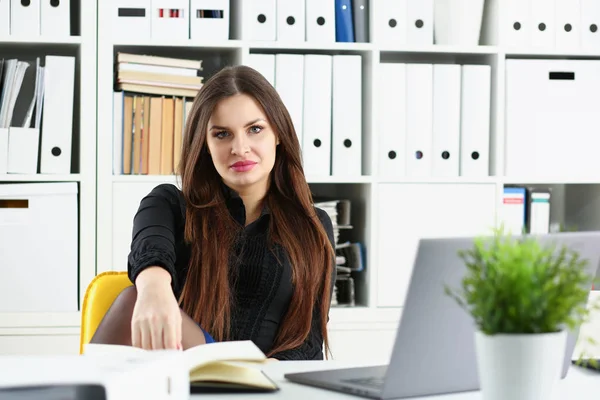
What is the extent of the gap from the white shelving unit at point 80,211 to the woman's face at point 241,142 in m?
0.77

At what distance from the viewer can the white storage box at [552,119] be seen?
2721 mm

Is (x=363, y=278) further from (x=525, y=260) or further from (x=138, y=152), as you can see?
(x=525, y=260)

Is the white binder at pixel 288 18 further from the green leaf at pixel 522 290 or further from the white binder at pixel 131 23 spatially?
the green leaf at pixel 522 290

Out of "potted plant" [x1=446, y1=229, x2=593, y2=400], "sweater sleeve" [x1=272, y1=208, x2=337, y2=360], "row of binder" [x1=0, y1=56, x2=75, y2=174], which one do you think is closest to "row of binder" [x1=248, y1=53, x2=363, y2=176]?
"row of binder" [x1=0, y1=56, x2=75, y2=174]

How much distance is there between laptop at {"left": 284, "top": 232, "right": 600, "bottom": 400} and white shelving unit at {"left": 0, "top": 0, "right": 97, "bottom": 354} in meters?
1.55

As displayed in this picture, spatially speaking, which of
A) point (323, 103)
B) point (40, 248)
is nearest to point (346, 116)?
point (323, 103)

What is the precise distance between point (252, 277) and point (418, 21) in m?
1.25

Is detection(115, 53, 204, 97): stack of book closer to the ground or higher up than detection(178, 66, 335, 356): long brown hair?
higher up

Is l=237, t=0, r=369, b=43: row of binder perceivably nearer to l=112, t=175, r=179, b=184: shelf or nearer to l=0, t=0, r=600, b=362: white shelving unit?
l=0, t=0, r=600, b=362: white shelving unit

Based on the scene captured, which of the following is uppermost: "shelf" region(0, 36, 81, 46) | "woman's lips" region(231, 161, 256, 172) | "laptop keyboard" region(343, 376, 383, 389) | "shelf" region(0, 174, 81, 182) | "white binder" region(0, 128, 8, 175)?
"shelf" region(0, 36, 81, 46)

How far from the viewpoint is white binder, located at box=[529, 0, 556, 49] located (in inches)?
107

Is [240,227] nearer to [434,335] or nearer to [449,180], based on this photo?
[434,335]

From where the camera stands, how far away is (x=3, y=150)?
99.0 inches

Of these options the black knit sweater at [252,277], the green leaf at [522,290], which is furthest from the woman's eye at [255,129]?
the green leaf at [522,290]
